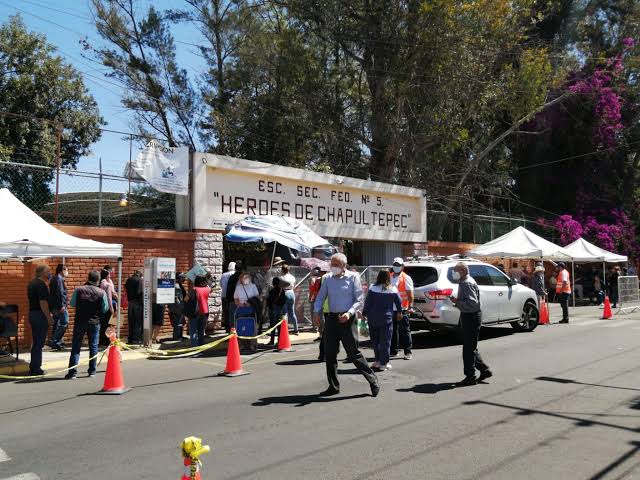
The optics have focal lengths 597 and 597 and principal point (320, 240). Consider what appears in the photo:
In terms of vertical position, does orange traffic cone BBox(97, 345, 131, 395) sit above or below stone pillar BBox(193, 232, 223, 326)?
below

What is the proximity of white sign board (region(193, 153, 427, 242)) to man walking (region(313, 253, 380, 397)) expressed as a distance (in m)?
8.07

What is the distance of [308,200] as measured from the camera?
18.3 metres

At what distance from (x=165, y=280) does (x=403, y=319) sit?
519cm

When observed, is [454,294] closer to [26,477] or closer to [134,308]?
[134,308]

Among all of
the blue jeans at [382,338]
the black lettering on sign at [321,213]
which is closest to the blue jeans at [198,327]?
the blue jeans at [382,338]

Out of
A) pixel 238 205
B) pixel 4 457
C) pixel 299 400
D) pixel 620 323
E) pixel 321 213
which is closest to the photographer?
pixel 4 457

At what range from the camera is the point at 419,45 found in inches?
867

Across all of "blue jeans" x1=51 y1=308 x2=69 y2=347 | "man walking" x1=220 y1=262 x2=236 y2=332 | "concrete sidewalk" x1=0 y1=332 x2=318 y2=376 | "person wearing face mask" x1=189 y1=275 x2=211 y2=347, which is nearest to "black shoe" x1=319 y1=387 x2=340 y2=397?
"concrete sidewalk" x1=0 y1=332 x2=318 y2=376

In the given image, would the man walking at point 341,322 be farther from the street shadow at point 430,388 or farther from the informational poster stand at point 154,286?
the informational poster stand at point 154,286

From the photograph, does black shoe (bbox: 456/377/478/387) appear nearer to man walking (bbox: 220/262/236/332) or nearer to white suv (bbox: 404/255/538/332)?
white suv (bbox: 404/255/538/332)

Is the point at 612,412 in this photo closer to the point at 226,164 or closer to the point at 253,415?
the point at 253,415

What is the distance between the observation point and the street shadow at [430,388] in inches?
319

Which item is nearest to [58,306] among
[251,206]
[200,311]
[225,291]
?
[200,311]

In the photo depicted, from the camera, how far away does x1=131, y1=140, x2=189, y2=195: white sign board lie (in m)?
14.4
